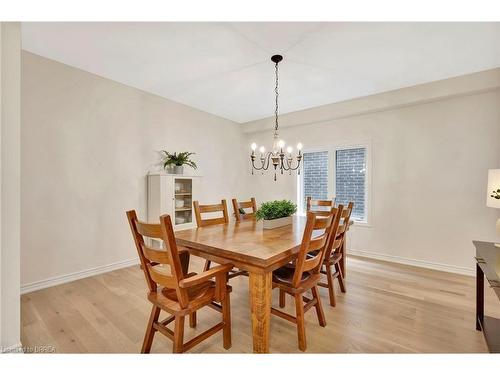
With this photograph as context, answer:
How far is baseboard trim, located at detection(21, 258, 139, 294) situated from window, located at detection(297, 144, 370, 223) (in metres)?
3.11

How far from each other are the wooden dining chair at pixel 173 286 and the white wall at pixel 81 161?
6.37ft

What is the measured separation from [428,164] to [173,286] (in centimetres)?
361

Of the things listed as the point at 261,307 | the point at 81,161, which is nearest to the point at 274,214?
the point at 261,307

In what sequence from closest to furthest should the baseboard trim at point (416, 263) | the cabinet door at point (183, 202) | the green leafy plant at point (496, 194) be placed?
1. the green leafy plant at point (496, 194)
2. the baseboard trim at point (416, 263)
3. the cabinet door at point (183, 202)

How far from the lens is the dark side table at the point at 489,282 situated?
141 centimetres

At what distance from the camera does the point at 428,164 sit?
325cm

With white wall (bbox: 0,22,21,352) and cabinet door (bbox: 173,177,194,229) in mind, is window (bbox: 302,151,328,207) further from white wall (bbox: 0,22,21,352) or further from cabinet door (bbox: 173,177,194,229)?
white wall (bbox: 0,22,21,352)

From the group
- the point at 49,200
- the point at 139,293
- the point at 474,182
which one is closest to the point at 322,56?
the point at 474,182

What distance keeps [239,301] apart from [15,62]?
2495 mm

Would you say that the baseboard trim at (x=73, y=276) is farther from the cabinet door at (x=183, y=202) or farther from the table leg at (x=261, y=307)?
the table leg at (x=261, y=307)

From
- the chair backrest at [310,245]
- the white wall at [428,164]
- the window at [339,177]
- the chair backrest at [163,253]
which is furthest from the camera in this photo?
the window at [339,177]

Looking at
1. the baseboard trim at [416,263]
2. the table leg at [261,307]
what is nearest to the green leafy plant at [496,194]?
the baseboard trim at [416,263]
